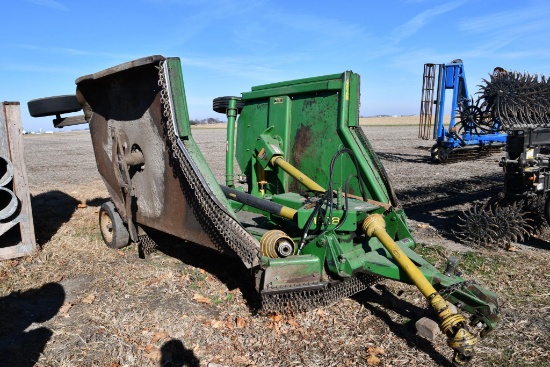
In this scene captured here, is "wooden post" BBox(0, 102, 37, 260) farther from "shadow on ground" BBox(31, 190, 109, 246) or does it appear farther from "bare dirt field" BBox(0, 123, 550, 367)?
"shadow on ground" BBox(31, 190, 109, 246)

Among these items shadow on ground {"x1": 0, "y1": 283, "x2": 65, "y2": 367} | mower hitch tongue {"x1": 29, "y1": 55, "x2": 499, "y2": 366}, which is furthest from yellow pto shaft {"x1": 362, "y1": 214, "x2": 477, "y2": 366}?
shadow on ground {"x1": 0, "y1": 283, "x2": 65, "y2": 367}

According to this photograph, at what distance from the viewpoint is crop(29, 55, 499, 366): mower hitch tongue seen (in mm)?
3209

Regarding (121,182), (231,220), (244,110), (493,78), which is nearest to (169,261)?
(121,182)

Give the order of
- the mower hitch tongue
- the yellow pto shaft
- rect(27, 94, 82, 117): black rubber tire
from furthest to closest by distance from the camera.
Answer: rect(27, 94, 82, 117): black rubber tire
the mower hitch tongue
the yellow pto shaft

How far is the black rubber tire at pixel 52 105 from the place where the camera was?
5.25m

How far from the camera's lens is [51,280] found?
4.41 metres

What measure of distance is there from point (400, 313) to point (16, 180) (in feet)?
14.2

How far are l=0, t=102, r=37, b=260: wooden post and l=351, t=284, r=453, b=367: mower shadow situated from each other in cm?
369

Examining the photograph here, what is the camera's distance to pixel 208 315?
3.60 meters

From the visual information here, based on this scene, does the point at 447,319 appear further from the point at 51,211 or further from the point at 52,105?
the point at 51,211

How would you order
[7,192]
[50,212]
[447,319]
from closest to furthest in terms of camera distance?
[447,319], [7,192], [50,212]

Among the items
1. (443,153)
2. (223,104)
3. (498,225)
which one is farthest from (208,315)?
(443,153)

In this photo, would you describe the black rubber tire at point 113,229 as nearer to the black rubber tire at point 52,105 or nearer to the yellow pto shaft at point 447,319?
the black rubber tire at point 52,105

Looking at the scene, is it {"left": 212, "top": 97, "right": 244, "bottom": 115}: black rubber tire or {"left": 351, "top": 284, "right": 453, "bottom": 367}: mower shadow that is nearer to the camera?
{"left": 351, "top": 284, "right": 453, "bottom": 367}: mower shadow
